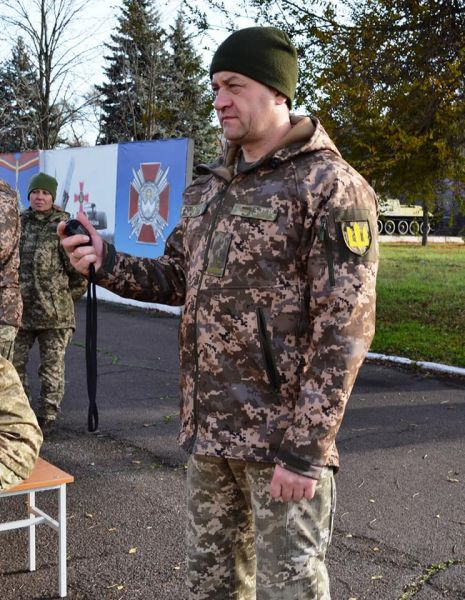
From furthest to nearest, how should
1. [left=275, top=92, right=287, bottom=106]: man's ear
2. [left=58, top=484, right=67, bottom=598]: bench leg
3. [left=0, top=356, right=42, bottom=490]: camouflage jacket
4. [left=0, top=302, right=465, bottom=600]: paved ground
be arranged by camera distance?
[left=0, top=302, right=465, bottom=600]: paved ground → [left=58, top=484, right=67, bottom=598]: bench leg → [left=0, top=356, right=42, bottom=490]: camouflage jacket → [left=275, top=92, right=287, bottom=106]: man's ear

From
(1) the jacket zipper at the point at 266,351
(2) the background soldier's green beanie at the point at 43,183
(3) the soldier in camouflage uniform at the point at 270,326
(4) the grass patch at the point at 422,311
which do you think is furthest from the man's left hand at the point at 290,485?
(4) the grass patch at the point at 422,311

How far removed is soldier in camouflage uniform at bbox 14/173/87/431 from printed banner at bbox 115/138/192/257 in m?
5.78

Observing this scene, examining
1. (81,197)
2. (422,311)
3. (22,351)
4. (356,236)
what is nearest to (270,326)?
(356,236)

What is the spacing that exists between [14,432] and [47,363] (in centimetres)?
290

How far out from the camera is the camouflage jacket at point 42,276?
6168mm

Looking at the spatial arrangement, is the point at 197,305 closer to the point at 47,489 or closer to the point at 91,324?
the point at 91,324

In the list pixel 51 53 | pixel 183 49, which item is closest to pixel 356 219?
pixel 51 53

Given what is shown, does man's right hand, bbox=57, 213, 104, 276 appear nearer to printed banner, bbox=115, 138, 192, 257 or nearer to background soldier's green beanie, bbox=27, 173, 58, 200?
background soldier's green beanie, bbox=27, 173, 58, 200

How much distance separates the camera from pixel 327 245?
7.03ft

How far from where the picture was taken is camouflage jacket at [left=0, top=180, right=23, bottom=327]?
4742 millimetres

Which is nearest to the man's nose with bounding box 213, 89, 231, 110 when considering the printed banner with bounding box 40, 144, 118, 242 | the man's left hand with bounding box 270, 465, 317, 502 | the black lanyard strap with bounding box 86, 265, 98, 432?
the black lanyard strap with bounding box 86, 265, 98, 432

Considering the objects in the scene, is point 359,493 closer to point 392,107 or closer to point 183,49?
point 392,107

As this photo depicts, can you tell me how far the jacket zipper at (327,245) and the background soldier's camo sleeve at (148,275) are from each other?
2.15 ft

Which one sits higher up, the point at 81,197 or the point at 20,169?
the point at 20,169
